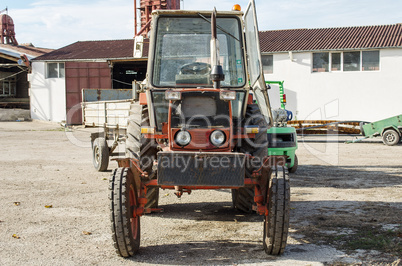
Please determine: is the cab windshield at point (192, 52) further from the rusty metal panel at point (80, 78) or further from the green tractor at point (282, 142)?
the rusty metal panel at point (80, 78)

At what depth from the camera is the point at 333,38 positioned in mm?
27031

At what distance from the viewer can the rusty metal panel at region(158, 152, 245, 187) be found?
4734mm

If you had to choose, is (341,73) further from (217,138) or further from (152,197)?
(217,138)

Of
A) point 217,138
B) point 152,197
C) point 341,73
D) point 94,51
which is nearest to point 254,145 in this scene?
point 217,138

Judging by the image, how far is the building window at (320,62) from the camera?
25875mm

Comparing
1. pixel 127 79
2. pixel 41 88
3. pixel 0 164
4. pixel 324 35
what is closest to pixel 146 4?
pixel 127 79

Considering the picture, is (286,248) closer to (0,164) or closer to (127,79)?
(0,164)

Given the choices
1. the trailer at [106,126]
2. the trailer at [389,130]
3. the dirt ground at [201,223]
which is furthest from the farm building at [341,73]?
the trailer at [106,126]

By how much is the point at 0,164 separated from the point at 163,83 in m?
7.35

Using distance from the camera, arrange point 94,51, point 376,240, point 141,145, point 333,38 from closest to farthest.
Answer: point 376,240 < point 141,145 < point 333,38 < point 94,51

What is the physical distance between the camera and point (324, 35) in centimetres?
2798

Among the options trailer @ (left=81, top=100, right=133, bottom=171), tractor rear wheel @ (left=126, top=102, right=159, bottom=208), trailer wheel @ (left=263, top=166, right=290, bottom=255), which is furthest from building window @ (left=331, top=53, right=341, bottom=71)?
trailer wheel @ (left=263, top=166, right=290, bottom=255)

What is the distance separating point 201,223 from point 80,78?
24.3 meters

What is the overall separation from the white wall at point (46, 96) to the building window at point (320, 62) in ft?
48.9
